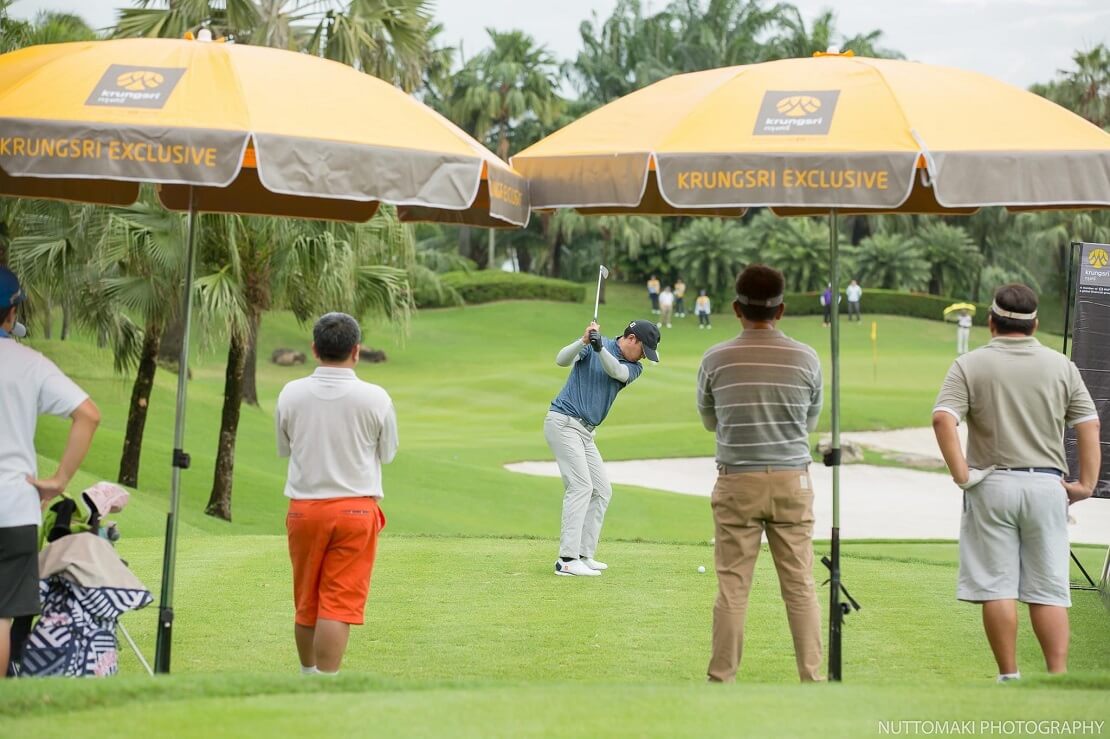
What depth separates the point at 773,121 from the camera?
6246 mm

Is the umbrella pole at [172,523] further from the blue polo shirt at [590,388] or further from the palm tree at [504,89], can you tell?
the palm tree at [504,89]

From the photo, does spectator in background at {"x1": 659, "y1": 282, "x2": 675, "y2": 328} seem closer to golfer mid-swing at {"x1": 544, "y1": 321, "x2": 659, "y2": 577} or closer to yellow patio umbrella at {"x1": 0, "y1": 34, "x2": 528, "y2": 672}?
golfer mid-swing at {"x1": 544, "y1": 321, "x2": 659, "y2": 577}

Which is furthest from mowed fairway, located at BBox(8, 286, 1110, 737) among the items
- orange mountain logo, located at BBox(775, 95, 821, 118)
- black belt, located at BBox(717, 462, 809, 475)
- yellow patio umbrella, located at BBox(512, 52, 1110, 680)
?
orange mountain logo, located at BBox(775, 95, 821, 118)

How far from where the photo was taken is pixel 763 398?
6441 millimetres

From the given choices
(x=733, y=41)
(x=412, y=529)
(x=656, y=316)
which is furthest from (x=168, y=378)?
(x=733, y=41)

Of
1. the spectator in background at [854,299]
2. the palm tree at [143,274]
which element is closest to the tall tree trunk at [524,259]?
the spectator in background at [854,299]

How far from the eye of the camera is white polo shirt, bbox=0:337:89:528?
5.62 metres

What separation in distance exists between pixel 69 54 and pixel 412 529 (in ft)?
42.7

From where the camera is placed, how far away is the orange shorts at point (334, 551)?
632cm

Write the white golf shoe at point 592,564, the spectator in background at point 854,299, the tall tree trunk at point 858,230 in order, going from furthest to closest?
the tall tree trunk at point 858,230, the spectator in background at point 854,299, the white golf shoe at point 592,564

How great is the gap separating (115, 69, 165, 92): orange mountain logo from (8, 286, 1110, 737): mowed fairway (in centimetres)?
240

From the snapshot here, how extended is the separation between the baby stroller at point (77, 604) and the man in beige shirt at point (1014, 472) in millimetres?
3656

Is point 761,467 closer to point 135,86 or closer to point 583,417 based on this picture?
point 135,86

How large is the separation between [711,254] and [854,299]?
8.12m
